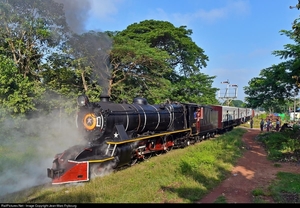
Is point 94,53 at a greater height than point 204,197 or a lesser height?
greater

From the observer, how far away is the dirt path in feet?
22.0

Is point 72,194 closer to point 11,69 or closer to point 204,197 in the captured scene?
point 204,197

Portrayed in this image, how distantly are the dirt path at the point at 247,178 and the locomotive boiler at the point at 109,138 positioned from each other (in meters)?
3.46

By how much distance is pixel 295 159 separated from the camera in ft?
38.8

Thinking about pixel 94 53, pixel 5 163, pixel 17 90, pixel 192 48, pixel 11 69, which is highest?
pixel 192 48

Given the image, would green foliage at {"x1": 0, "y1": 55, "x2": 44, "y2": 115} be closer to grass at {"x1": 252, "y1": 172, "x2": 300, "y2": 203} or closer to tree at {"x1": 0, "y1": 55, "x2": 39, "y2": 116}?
tree at {"x1": 0, "y1": 55, "x2": 39, "y2": 116}

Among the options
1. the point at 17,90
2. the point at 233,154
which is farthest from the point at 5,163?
the point at 233,154

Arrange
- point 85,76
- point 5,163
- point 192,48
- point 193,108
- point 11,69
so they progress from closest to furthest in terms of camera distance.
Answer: point 5,163
point 11,69
point 193,108
point 85,76
point 192,48

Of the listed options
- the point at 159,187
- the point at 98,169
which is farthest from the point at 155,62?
the point at 159,187

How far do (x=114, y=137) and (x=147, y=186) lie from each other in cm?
269

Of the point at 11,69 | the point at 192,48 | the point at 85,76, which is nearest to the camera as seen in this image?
the point at 11,69

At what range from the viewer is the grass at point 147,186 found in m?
6.45

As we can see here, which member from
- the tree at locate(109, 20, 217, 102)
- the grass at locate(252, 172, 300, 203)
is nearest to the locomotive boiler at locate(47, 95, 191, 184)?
the grass at locate(252, 172, 300, 203)

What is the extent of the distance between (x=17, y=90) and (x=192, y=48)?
65.1ft
